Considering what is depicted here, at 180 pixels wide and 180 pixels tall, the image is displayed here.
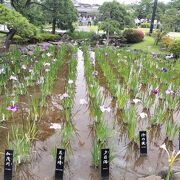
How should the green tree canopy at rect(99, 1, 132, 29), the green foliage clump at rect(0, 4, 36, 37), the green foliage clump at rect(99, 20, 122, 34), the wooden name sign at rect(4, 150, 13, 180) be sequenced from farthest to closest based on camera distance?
the green tree canopy at rect(99, 1, 132, 29) → the green foliage clump at rect(99, 20, 122, 34) → the green foliage clump at rect(0, 4, 36, 37) → the wooden name sign at rect(4, 150, 13, 180)

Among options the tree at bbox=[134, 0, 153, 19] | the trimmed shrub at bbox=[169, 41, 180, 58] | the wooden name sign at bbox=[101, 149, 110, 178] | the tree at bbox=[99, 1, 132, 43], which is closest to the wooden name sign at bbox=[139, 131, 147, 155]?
the wooden name sign at bbox=[101, 149, 110, 178]

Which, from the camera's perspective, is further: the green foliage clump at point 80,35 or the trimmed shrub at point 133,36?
the green foliage clump at point 80,35

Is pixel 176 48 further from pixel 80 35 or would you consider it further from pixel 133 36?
pixel 80 35

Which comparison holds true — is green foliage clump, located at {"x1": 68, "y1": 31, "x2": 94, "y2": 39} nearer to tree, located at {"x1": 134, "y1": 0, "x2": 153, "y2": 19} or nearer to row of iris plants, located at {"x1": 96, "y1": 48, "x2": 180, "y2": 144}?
row of iris plants, located at {"x1": 96, "y1": 48, "x2": 180, "y2": 144}

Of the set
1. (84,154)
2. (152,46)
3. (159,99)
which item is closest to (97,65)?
(159,99)

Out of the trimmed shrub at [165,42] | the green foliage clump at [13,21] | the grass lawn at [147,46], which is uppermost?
the green foliage clump at [13,21]

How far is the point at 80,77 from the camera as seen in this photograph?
28.6ft

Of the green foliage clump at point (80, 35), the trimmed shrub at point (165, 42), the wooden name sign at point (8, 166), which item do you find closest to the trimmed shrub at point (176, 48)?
the trimmed shrub at point (165, 42)

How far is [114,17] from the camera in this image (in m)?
18.4

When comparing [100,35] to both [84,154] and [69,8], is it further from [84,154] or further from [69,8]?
[84,154]

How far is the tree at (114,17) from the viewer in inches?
709

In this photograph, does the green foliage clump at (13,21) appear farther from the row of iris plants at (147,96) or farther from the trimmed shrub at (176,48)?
the trimmed shrub at (176,48)

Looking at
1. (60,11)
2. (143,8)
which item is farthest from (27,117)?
(143,8)

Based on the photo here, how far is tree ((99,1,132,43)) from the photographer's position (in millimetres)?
18000
